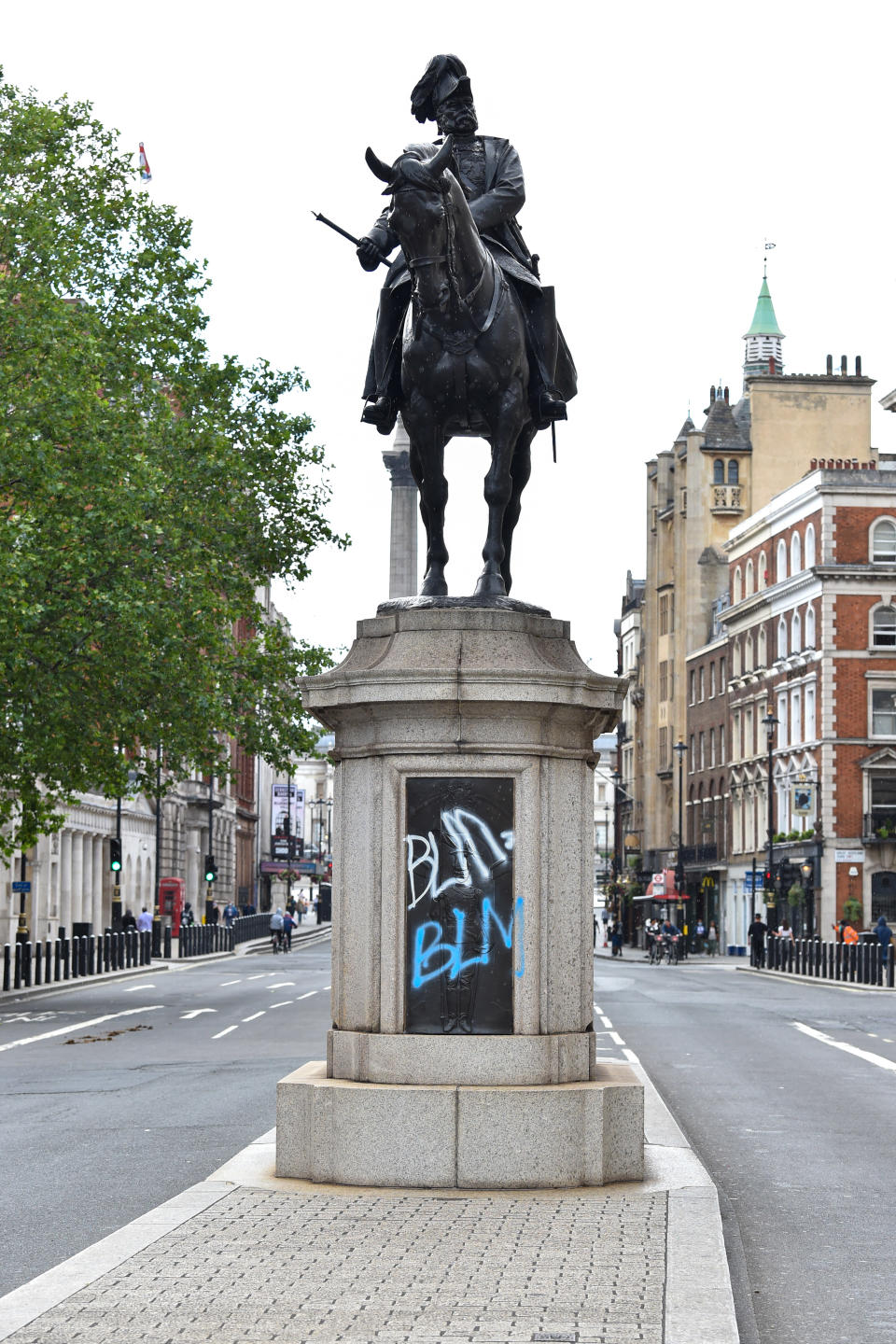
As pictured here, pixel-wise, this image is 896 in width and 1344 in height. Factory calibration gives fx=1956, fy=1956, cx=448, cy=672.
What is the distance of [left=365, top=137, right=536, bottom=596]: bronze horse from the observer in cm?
964

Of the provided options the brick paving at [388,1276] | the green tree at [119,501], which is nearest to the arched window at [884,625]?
the green tree at [119,501]

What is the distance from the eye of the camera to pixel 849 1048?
2492 centimetres

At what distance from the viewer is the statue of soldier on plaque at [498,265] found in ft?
35.9

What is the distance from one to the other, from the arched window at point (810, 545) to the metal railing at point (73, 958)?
111 feet

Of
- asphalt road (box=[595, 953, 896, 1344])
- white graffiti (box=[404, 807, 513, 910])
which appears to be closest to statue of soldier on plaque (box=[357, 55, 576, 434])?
white graffiti (box=[404, 807, 513, 910])

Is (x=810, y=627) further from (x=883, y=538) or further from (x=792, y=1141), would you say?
(x=792, y=1141)

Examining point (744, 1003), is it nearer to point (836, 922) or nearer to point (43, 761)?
point (43, 761)

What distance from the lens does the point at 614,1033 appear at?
26.6 meters

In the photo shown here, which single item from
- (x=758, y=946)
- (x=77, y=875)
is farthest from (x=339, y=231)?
(x=77, y=875)

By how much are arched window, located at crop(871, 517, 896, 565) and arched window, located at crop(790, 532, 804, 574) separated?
13.6 feet

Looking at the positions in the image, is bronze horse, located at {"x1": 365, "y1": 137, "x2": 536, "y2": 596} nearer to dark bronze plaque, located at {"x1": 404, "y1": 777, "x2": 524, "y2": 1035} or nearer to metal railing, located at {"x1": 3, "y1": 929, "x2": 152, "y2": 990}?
dark bronze plaque, located at {"x1": 404, "y1": 777, "x2": 524, "y2": 1035}

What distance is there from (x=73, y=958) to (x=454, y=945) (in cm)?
3516

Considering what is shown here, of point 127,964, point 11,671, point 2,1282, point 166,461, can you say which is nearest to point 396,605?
point 2,1282

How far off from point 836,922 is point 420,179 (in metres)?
65.4
